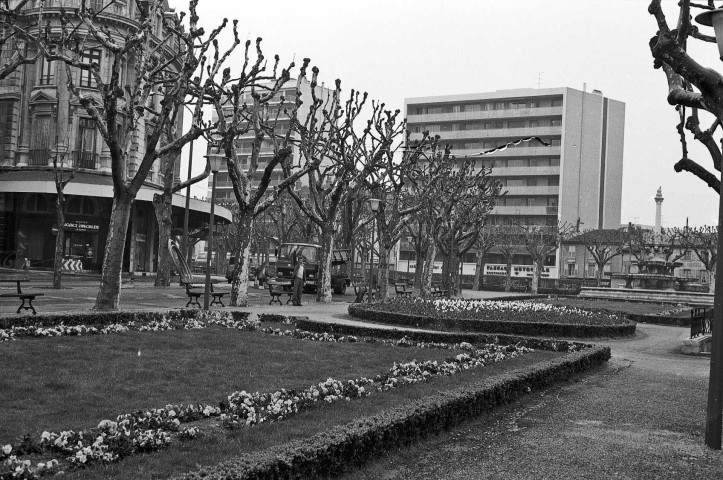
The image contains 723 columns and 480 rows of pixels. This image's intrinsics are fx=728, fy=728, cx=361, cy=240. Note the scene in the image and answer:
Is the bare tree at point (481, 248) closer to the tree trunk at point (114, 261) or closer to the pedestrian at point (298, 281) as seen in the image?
the pedestrian at point (298, 281)

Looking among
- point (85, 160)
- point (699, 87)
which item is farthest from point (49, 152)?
point (699, 87)

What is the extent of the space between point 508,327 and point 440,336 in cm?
407

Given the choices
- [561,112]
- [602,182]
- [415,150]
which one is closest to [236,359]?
[415,150]

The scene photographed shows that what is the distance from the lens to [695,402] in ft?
35.1

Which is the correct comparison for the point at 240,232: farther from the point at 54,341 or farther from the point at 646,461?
the point at 646,461

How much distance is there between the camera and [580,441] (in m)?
7.95

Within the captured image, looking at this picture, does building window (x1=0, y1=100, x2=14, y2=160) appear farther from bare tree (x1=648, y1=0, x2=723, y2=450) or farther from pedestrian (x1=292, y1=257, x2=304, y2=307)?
bare tree (x1=648, y1=0, x2=723, y2=450)

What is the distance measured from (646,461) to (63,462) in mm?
5393

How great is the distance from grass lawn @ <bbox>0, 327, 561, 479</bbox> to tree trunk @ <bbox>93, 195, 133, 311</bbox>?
3.25m

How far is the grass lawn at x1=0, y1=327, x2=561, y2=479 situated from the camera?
6445 mm

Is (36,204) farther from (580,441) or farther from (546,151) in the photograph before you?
(546,151)

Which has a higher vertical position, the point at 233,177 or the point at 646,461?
the point at 233,177

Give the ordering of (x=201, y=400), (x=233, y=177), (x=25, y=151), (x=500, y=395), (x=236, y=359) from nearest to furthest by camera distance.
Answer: (x=201, y=400) < (x=500, y=395) < (x=236, y=359) < (x=233, y=177) < (x=25, y=151)

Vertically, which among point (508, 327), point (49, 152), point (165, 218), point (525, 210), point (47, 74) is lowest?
point (508, 327)
